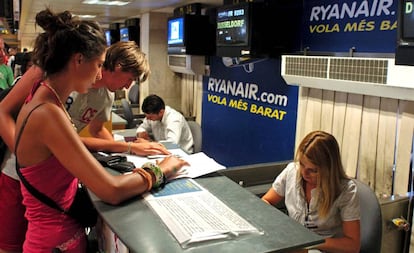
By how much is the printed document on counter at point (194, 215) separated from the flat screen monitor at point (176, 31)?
11.2ft

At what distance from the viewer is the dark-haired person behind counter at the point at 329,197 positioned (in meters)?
1.86

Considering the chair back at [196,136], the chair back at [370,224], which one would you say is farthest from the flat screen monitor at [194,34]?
the chair back at [370,224]

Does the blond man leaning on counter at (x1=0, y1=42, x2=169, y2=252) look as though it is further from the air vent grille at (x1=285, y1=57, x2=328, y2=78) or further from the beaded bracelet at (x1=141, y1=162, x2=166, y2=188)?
the air vent grille at (x1=285, y1=57, x2=328, y2=78)

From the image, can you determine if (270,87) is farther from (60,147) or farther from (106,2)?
(60,147)

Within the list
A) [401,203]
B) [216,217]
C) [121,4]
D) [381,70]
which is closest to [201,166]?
[216,217]

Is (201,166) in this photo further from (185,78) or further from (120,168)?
(185,78)

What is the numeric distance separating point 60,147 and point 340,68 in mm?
2018

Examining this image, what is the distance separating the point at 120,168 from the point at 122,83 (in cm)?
58

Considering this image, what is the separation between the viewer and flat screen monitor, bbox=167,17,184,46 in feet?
14.7

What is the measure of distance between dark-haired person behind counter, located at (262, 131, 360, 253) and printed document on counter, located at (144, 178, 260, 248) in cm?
81

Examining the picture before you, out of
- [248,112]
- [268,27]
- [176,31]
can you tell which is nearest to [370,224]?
[268,27]

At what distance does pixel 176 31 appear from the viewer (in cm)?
467

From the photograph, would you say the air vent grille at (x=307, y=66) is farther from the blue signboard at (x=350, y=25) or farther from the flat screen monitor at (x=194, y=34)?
the flat screen monitor at (x=194, y=34)

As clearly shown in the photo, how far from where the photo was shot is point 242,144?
4.26 meters
